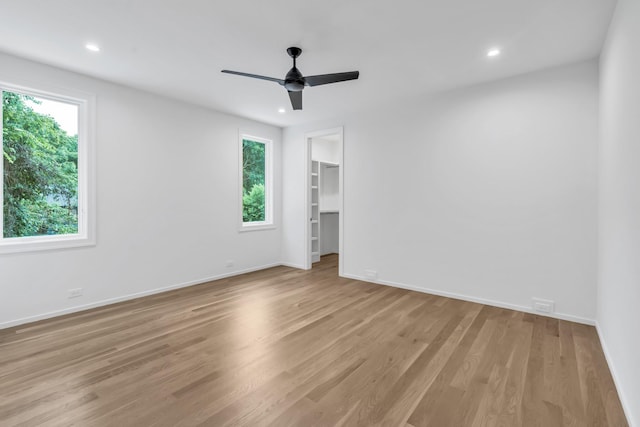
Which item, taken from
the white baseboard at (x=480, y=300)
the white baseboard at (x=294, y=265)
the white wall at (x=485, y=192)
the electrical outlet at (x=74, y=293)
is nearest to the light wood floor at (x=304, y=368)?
the white baseboard at (x=480, y=300)

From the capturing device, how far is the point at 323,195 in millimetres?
7488

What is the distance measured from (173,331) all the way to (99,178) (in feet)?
6.93

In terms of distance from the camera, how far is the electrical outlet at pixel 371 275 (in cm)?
481

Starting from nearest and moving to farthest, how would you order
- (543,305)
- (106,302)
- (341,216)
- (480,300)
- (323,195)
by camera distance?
1. (543,305)
2. (106,302)
3. (480,300)
4. (341,216)
5. (323,195)

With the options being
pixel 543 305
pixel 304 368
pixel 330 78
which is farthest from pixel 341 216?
pixel 304 368

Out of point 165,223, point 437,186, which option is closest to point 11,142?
point 165,223

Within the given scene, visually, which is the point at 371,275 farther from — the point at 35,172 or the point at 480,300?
the point at 35,172

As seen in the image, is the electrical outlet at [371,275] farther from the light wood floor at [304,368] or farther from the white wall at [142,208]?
the white wall at [142,208]

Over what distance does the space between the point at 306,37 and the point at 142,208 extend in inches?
120

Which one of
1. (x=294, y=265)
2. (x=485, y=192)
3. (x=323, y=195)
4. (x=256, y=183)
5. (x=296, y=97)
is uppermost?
(x=296, y=97)

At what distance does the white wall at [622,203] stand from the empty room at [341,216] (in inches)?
1.3

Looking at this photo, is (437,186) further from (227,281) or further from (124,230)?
(124,230)

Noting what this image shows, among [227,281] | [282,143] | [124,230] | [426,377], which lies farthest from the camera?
[282,143]

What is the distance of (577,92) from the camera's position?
10.6 feet
